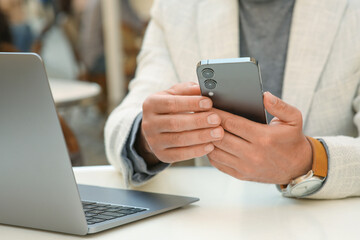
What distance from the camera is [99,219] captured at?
0.83 metres

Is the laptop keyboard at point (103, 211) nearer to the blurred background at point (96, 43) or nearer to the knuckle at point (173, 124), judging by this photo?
the knuckle at point (173, 124)

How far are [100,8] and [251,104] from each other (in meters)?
4.92

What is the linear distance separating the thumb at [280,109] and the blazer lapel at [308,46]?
0.45 metres

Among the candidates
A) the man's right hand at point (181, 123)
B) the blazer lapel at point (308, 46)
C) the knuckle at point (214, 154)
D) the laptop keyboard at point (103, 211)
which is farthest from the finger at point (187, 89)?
the blazer lapel at point (308, 46)

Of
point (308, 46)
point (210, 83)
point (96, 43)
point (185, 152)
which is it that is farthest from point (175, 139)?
point (96, 43)

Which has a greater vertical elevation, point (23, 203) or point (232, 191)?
point (23, 203)

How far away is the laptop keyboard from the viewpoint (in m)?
0.83

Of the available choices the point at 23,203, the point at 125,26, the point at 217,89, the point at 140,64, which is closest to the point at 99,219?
the point at 23,203

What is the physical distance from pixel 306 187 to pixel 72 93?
1.85 metres

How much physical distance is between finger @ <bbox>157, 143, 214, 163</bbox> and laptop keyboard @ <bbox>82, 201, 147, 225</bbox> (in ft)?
0.39

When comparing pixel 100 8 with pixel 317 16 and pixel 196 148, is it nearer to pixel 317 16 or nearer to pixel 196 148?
pixel 317 16

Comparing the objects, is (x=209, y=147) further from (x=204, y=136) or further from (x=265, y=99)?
(x=265, y=99)

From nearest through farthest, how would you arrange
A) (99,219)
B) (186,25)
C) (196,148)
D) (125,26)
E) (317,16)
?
(99,219) < (196,148) < (317,16) < (186,25) < (125,26)

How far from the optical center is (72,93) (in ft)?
8.63
